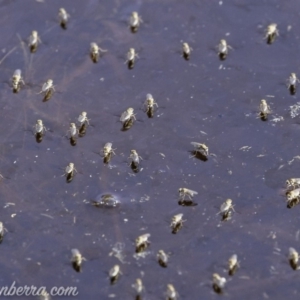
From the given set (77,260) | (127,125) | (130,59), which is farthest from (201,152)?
(77,260)

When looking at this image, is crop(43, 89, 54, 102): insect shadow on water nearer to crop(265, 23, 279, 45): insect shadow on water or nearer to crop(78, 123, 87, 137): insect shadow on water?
crop(78, 123, 87, 137): insect shadow on water

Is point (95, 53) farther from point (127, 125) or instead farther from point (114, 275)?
point (114, 275)

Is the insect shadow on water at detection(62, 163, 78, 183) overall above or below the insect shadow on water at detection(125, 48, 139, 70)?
below

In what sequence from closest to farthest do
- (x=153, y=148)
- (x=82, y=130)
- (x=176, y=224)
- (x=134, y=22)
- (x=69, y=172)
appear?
(x=176, y=224) → (x=69, y=172) → (x=153, y=148) → (x=82, y=130) → (x=134, y=22)

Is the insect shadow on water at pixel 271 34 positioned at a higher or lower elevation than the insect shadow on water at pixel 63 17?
lower

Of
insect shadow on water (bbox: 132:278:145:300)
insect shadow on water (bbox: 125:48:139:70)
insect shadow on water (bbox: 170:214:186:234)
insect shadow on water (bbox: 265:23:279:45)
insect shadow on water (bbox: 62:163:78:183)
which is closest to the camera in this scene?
insect shadow on water (bbox: 132:278:145:300)

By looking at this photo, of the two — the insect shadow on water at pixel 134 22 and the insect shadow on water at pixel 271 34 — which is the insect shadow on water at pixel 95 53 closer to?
the insect shadow on water at pixel 134 22

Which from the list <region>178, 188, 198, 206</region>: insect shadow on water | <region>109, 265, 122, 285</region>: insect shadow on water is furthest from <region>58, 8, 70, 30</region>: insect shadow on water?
<region>109, 265, 122, 285</region>: insect shadow on water

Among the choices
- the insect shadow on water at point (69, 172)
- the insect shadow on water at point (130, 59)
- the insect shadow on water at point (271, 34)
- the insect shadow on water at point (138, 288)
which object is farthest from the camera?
the insect shadow on water at point (271, 34)

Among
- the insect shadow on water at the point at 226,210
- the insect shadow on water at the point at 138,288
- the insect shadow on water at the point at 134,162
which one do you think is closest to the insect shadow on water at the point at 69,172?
the insect shadow on water at the point at 134,162

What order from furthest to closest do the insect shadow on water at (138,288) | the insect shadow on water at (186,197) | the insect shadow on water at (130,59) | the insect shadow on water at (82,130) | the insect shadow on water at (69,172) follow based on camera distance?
the insect shadow on water at (130,59) < the insect shadow on water at (82,130) < the insect shadow on water at (69,172) < the insect shadow on water at (186,197) < the insect shadow on water at (138,288)
